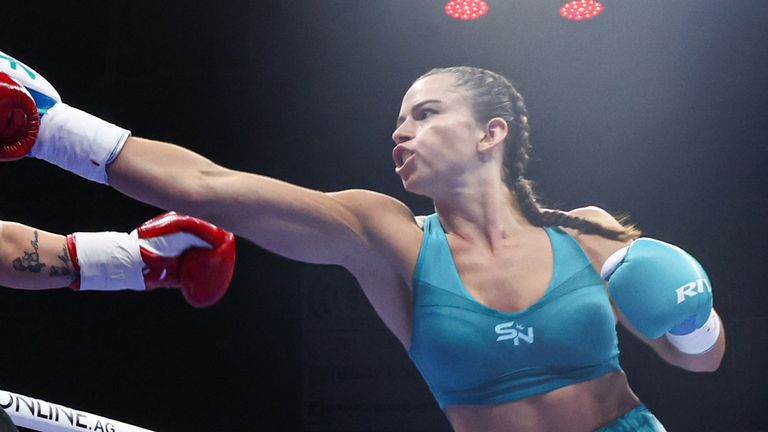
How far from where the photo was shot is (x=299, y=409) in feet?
11.1

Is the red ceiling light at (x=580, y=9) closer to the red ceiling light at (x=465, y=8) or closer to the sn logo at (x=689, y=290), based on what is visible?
the red ceiling light at (x=465, y=8)

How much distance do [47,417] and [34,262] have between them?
1.19 ft

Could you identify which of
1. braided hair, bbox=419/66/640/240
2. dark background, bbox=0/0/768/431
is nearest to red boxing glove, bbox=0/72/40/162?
braided hair, bbox=419/66/640/240

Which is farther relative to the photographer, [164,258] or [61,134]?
[164,258]

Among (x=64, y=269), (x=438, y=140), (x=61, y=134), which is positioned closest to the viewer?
(x=61, y=134)

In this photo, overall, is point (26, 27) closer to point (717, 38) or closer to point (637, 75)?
point (637, 75)

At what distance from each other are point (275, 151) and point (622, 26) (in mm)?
→ 1480

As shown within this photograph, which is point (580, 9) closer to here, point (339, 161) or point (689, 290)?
point (339, 161)

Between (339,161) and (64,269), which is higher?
(339,161)

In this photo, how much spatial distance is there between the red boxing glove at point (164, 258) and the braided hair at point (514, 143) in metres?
0.96

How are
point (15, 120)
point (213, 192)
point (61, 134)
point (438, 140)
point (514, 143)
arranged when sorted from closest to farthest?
point (15, 120) < point (61, 134) < point (213, 192) < point (438, 140) < point (514, 143)

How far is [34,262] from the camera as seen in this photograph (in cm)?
204

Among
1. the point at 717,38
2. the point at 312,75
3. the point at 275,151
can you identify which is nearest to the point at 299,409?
the point at 275,151

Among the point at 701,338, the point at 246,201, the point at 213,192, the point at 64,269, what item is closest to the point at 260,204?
the point at 246,201
